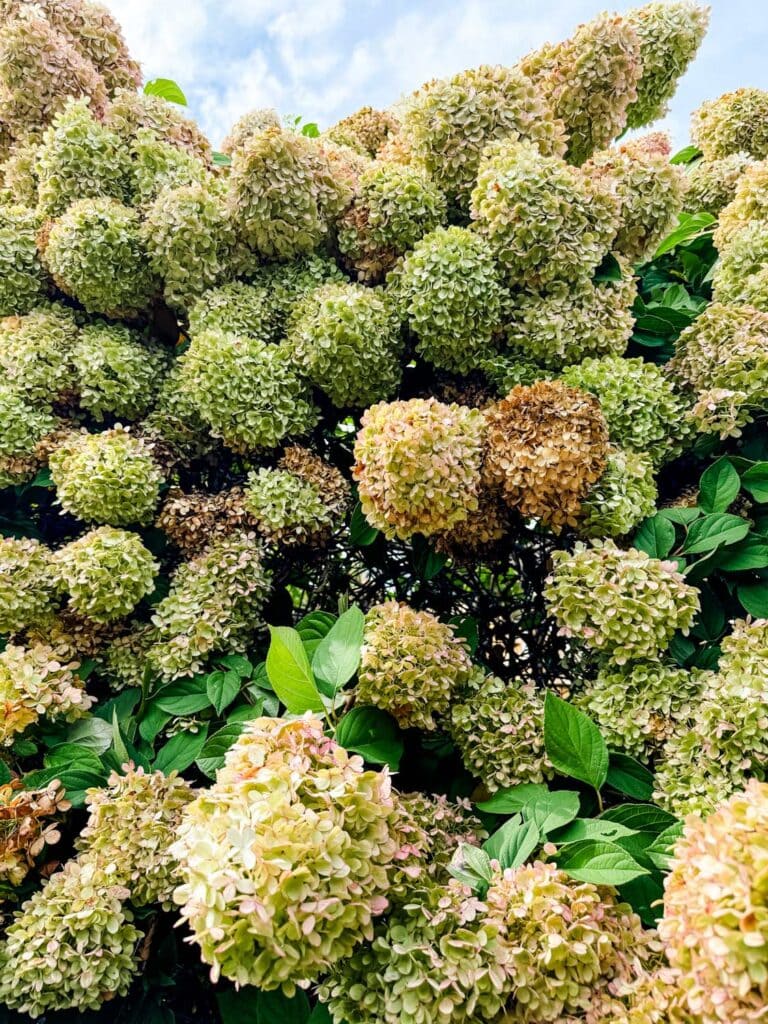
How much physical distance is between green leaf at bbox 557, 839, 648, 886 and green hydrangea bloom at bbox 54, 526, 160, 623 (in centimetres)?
92

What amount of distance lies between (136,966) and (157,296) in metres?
1.45

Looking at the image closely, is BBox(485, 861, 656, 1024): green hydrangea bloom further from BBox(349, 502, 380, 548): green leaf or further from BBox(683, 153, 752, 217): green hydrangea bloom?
BBox(683, 153, 752, 217): green hydrangea bloom

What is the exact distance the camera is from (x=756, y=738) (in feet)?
3.06

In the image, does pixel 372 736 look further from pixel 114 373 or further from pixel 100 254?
pixel 100 254

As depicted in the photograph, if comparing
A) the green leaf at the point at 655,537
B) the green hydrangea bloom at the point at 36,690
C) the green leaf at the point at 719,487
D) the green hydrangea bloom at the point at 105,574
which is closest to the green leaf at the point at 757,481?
the green leaf at the point at 719,487

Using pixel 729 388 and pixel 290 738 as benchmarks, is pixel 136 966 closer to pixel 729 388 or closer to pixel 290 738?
pixel 290 738

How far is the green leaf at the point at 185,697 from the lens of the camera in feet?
4.07

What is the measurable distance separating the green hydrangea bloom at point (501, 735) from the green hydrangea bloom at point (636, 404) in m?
0.57

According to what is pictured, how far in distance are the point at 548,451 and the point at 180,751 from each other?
87cm

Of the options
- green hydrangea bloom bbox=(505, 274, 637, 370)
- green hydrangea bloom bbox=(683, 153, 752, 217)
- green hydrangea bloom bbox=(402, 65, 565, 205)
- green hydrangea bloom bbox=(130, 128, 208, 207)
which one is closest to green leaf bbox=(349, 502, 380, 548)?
green hydrangea bloom bbox=(505, 274, 637, 370)

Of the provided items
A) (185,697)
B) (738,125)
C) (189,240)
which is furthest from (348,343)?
(738,125)

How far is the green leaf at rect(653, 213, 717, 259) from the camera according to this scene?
1781mm

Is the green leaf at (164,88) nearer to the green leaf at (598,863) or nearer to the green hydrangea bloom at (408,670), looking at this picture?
the green hydrangea bloom at (408,670)

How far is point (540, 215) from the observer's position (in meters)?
1.37
